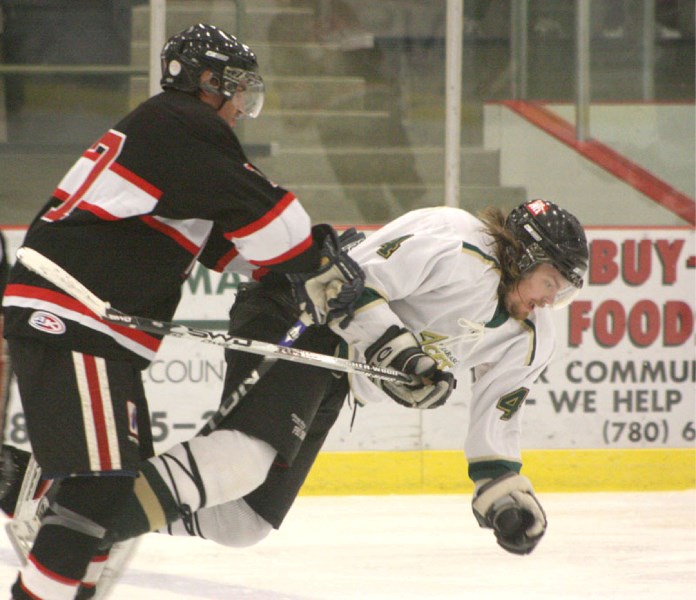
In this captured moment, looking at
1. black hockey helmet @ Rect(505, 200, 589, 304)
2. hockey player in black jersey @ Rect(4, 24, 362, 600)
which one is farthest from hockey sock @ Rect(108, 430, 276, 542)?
black hockey helmet @ Rect(505, 200, 589, 304)

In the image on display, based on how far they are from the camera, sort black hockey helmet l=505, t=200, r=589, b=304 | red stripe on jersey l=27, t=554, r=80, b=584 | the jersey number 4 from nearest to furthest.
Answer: red stripe on jersey l=27, t=554, r=80, b=584
black hockey helmet l=505, t=200, r=589, b=304
the jersey number 4

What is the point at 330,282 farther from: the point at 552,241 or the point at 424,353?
the point at 552,241

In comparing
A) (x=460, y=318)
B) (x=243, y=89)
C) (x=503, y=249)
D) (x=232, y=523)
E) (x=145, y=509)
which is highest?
(x=243, y=89)

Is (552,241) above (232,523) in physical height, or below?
above

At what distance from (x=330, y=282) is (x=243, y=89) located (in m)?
0.35

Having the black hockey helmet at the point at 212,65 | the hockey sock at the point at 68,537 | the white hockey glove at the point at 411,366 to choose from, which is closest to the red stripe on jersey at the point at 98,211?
the black hockey helmet at the point at 212,65

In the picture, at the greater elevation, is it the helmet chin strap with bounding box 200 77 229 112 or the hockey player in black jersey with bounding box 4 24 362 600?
the helmet chin strap with bounding box 200 77 229 112

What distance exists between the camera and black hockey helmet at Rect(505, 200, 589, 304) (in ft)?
7.04

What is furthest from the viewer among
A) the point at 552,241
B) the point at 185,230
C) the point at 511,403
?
the point at 511,403

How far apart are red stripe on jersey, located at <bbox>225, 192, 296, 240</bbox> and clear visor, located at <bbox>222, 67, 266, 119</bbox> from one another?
0.82ft

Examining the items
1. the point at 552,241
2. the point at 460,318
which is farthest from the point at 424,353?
the point at 552,241

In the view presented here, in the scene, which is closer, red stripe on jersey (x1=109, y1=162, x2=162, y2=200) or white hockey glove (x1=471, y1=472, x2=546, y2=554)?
red stripe on jersey (x1=109, y1=162, x2=162, y2=200)

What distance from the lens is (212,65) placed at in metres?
1.93

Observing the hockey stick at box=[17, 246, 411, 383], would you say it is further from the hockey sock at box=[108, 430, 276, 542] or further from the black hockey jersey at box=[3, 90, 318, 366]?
the hockey sock at box=[108, 430, 276, 542]
